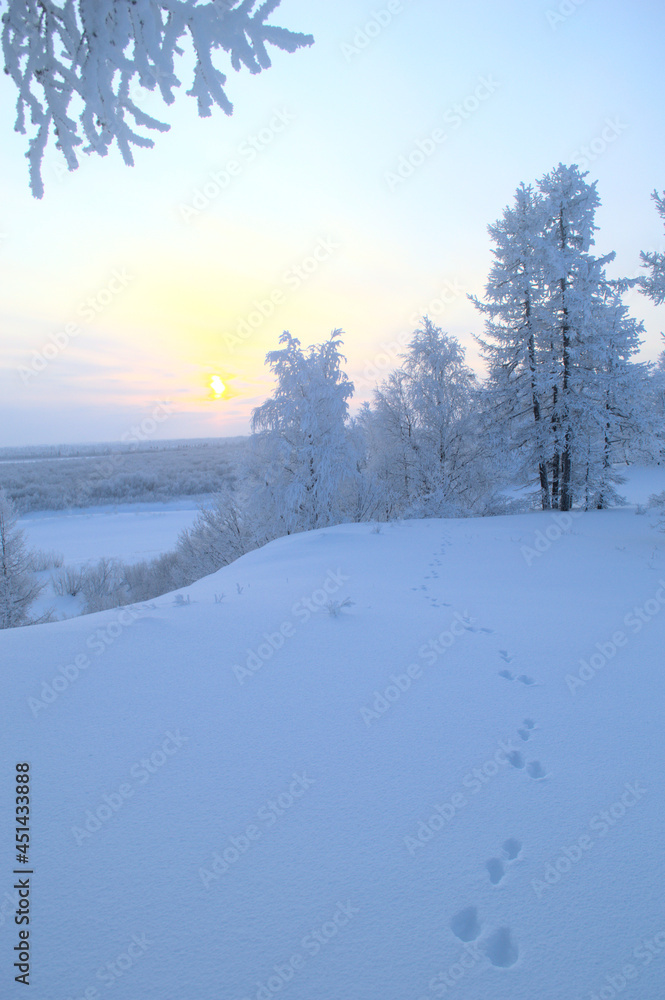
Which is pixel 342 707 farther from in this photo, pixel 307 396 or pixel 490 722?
pixel 307 396

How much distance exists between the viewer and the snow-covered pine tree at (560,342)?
46.4 ft

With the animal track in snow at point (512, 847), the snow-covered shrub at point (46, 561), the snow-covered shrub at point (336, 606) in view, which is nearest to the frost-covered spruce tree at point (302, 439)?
the snow-covered shrub at point (336, 606)

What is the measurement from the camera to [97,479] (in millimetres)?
64938

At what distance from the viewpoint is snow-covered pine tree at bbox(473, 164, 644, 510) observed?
46.4 feet

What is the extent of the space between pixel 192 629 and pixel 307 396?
1270 centimetres

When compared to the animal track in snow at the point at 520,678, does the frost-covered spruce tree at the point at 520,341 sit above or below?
above

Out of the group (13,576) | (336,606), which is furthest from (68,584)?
(336,606)

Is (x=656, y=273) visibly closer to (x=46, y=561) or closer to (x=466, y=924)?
(x=466, y=924)

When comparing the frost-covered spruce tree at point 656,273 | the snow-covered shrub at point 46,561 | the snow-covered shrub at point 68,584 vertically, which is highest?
the frost-covered spruce tree at point 656,273

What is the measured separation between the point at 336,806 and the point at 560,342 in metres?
16.7

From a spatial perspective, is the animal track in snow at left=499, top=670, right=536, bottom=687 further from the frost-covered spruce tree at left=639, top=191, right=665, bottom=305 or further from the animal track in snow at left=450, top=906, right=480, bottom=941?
the frost-covered spruce tree at left=639, top=191, right=665, bottom=305

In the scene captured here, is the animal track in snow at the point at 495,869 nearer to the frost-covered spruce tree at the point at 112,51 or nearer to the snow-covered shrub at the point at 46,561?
the frost-covered spruce tree at the point at 112,51

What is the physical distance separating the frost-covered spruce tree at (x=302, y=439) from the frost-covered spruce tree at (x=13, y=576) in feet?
30.3

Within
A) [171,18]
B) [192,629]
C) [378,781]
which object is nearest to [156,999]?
[378,781]
